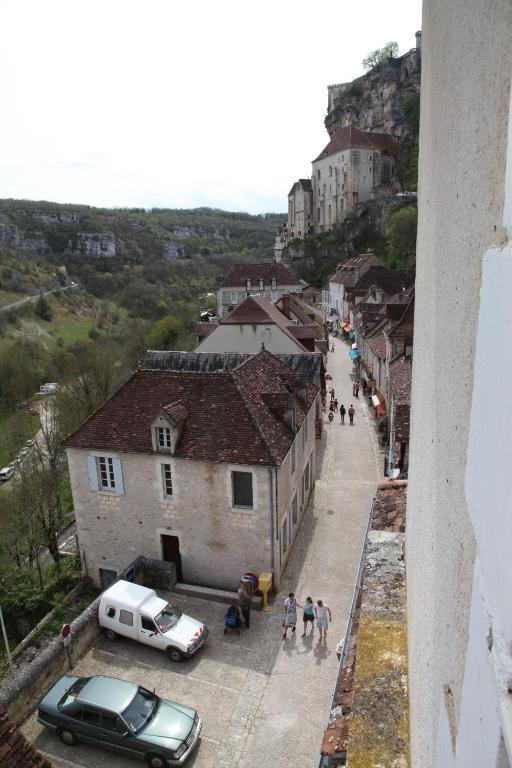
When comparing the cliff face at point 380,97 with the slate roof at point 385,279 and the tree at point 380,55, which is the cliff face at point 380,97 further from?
the slate roof at point 385,279

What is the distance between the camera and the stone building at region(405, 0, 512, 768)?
108cm

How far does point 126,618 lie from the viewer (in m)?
13.9

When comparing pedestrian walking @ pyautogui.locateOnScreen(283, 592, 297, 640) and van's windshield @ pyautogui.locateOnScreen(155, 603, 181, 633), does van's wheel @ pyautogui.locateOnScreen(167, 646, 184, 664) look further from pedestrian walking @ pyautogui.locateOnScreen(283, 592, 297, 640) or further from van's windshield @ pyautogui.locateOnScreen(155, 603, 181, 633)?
pedestrian walking @ pyautogui.locateOnScreen(283, 592, 297, 640)

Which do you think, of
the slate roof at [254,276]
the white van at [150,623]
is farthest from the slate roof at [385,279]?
the white van at [150,623]

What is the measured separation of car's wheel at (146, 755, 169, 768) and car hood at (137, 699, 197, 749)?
0.95 ft

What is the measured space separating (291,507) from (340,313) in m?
48.9

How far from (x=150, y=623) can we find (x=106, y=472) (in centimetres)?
511

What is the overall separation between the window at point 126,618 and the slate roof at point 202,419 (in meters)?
4.41

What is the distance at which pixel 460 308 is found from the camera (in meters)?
1.72

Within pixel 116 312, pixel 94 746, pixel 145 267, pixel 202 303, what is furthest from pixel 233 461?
pixel 145 267

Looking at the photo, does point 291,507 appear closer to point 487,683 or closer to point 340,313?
point 487,683

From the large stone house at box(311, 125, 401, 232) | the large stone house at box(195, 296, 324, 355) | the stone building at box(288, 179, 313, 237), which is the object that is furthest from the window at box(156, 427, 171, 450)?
the stone building at box(288, 179, 313, 237)

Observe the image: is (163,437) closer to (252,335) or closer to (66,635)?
(66,635)

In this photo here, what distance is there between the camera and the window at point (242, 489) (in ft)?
51.5
